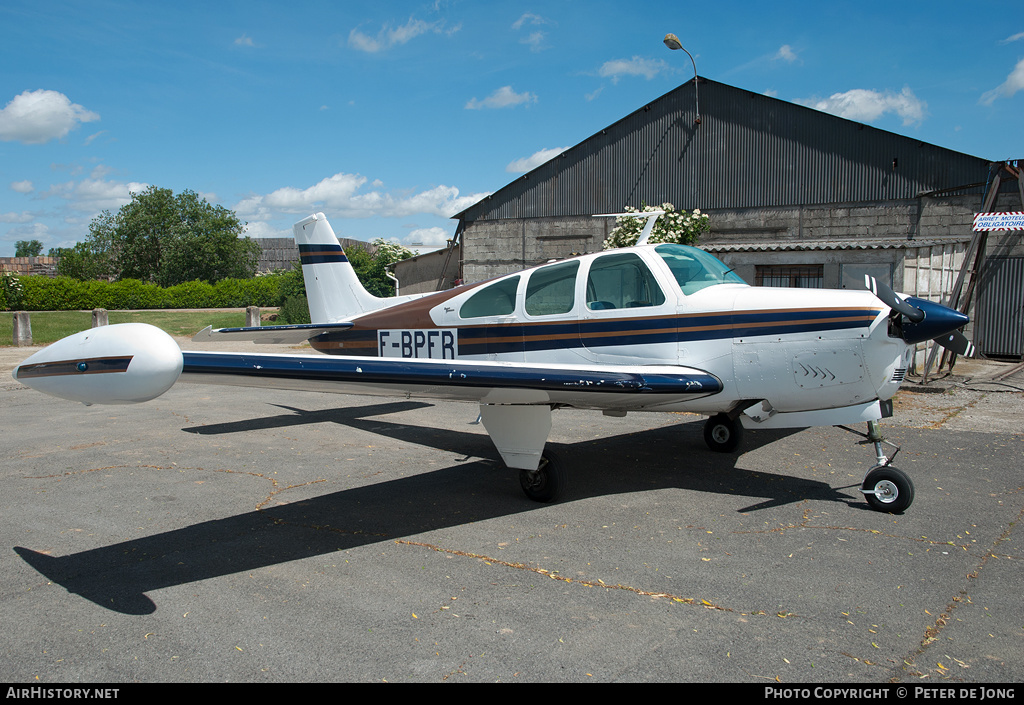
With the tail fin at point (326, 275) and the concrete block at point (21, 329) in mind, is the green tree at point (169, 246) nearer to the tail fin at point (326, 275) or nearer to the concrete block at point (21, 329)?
the concrete block at point (21, 329)

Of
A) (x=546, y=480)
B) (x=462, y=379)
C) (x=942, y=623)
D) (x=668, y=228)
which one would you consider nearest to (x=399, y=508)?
(x=546, y=480)

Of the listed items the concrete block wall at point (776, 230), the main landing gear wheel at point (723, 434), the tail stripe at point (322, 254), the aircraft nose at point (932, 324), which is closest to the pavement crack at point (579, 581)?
the aircraft nose at point (932, 324)

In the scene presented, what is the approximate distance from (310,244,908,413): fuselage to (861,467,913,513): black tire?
23.6 inches

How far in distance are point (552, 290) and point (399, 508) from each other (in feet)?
8.07

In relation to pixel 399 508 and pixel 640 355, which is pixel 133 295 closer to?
pixel 399 508

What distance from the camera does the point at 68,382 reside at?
134 inches

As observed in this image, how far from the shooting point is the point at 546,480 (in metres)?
5.61

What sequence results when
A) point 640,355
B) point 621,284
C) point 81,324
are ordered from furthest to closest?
point 81,324, point 621,284, point 640,355

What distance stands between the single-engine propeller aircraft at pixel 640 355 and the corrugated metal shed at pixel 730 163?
44.2 ft

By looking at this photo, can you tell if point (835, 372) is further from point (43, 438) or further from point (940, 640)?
point (43, 438)

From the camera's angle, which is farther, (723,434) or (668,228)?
(668,228)

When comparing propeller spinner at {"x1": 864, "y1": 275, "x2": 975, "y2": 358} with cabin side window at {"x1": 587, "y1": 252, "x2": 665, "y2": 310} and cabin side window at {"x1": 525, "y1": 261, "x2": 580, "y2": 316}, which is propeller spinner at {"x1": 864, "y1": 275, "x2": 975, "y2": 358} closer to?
cabin side window at {"x1": 587, "y1": 252, "x2": 665, "y2": 310}

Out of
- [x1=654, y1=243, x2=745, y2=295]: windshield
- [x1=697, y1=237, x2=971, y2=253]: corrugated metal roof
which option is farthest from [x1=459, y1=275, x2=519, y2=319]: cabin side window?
[x1=697, y1=237, x2=971, y2=253]: corrugated metal roof

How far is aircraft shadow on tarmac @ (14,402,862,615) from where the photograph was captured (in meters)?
4.20
